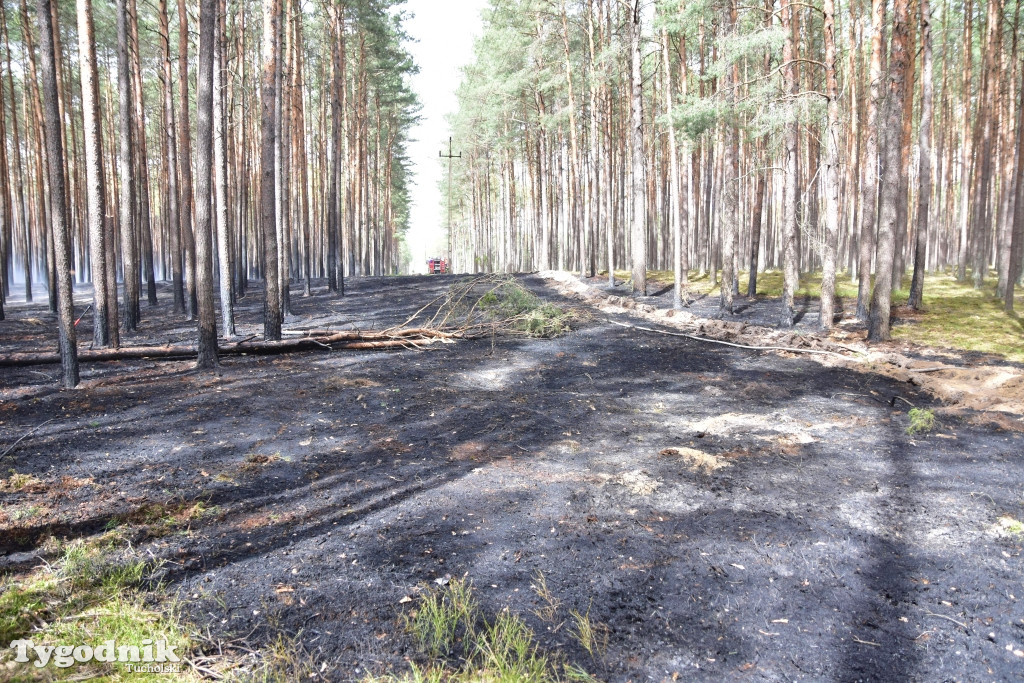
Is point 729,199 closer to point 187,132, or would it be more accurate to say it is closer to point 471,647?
point 187,132

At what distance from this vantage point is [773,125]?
12.3 meters

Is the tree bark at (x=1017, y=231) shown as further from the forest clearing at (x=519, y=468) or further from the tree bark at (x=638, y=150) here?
the tree bark at (x=638, y=150)

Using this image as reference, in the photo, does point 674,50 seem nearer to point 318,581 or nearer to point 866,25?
point 866,25

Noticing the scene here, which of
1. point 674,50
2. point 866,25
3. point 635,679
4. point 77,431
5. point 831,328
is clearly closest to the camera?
point 635,679

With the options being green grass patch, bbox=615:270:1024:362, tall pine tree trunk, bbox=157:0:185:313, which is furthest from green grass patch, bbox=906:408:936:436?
tall pine tree trunk, bbox=157:0:185:313

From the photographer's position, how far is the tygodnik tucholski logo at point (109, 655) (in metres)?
2.71

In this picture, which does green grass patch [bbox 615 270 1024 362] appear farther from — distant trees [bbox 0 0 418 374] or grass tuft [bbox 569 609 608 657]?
distant trees [bbox 0 0 418 374]

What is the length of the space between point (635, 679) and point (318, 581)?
199cm

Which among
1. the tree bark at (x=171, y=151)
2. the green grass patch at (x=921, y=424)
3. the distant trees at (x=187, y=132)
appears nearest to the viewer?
the green grass patch at (x=921, y=424)

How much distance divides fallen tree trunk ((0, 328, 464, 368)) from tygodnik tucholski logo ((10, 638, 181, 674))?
24.7 ft

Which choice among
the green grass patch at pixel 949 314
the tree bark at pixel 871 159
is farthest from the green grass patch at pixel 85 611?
the tree bark at pixel 871 159

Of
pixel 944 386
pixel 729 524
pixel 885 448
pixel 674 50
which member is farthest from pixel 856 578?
pixel 674 50

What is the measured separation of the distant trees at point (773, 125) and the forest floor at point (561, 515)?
23.6 feet

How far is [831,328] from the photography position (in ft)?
42.5
